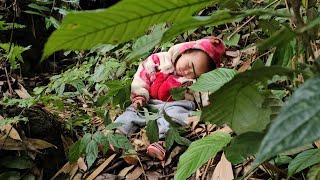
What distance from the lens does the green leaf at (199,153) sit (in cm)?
129

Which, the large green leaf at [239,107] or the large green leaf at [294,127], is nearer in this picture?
the large green leaf at [294,127]

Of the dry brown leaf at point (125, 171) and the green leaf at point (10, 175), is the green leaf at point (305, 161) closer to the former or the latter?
the dry brown leaf at point (125, 171)

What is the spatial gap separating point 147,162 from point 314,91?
67.9 inches

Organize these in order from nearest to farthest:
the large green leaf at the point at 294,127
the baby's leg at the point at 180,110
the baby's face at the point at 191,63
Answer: the large green leaf at the point at 294,127
the baby's leg at the point at 180,110
the baby's face at the point at 191,63

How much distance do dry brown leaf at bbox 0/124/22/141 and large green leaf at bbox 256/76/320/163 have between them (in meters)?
1.95

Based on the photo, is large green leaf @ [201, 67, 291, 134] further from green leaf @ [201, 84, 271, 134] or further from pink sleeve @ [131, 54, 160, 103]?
pink sleeve @ [131, 54, 160, 103]

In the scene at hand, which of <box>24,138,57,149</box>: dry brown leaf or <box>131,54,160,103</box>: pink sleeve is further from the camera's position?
<box>131,54,160,103</box>: pink sleeve

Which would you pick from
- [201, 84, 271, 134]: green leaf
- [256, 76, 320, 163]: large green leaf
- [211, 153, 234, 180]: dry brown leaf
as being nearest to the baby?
[211, 153, 234, 180]: dry brown leaf

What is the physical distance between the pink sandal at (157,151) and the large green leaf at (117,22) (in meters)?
1.46

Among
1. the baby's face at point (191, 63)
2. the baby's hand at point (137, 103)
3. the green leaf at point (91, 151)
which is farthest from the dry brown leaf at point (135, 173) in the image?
the baby's face at point (191, 63)

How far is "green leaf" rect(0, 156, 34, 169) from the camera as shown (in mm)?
2082

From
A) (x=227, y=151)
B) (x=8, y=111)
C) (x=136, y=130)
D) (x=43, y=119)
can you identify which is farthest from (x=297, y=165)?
(x=8, y=111)

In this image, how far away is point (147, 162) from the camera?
211 centimetres

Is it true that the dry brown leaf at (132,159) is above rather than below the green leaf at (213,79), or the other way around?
below
